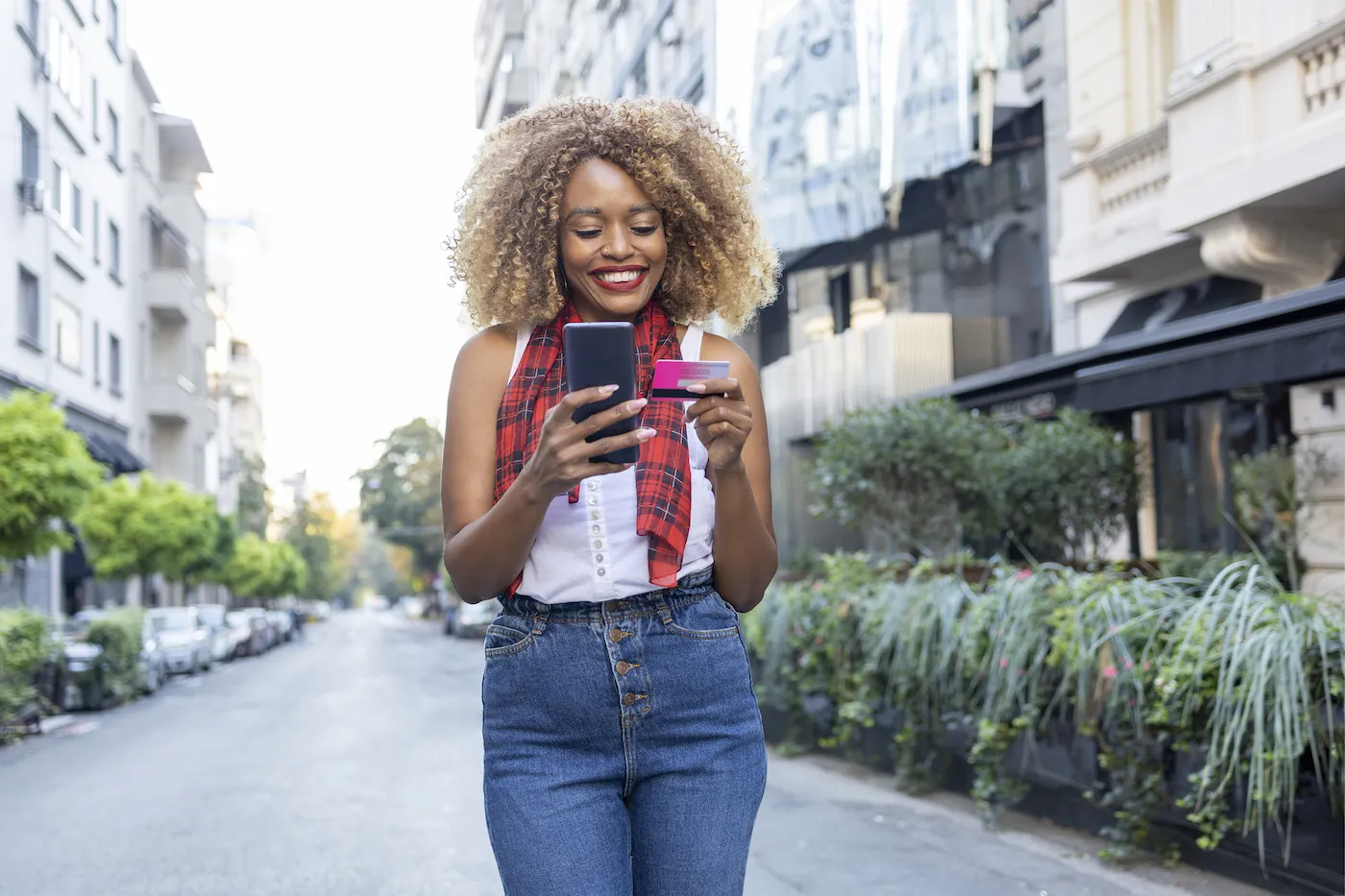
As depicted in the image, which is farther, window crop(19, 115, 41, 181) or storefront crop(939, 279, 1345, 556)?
window crop(19, 115, 41, 181)

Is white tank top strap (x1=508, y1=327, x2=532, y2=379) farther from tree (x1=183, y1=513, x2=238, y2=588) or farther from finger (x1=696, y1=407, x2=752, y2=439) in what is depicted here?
tree (x1=183, y1=513, x2=238, y2=588)

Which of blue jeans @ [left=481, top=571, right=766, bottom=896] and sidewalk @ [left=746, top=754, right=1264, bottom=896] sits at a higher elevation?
blue jeans @ [left=481, top=571, right=766, bottom=896]

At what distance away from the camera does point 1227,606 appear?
18.7ft

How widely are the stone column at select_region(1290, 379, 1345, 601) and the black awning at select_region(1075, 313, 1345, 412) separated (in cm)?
138

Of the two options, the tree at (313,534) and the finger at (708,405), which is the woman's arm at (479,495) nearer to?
the finger at (708,405)

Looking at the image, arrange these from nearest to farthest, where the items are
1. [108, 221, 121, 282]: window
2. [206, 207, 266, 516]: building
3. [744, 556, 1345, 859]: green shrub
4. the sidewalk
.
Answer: [744, 556, 1345, 859]: green shrub, the sidewalk, [108, 221, 121, 282]: window, [206, 207, 266, 516]: building

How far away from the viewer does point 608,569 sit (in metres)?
2.20

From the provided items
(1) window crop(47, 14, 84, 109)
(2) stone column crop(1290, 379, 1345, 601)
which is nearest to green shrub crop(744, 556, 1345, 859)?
(2) stone column crop(1290, 379, 1345, 601)

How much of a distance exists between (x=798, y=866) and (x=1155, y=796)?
1.57m

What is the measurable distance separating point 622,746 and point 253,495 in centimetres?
8209

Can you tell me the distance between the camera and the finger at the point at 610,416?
1.95 metres

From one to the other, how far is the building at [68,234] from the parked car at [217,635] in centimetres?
297

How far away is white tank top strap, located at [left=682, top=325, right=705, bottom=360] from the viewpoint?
7.89ft

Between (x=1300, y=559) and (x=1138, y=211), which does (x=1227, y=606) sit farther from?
(x=1138, y=211)
